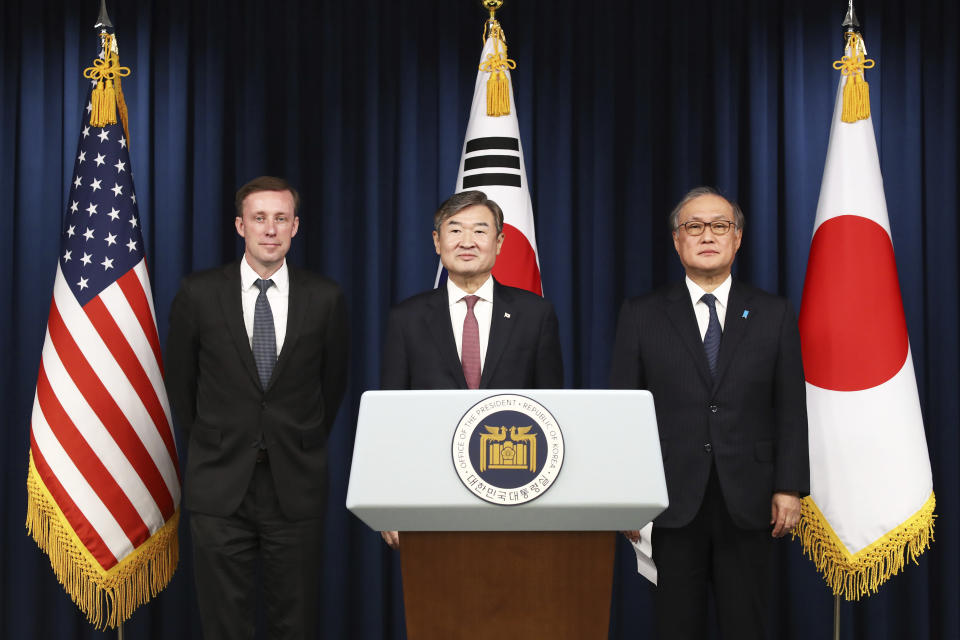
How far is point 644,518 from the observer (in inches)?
52.8

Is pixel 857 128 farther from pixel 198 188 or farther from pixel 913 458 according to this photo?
pixel 198 188

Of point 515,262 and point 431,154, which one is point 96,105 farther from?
point 515,262

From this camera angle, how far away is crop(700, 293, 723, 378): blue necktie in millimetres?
2219

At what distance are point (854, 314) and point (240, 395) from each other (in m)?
1.90

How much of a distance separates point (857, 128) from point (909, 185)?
2.54 feet

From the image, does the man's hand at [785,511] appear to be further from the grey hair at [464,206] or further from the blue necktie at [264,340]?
the blue necktie at [264,340]

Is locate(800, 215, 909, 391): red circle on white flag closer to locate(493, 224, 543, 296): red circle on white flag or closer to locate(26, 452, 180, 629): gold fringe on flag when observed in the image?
locate(493, 224, 543, 296): red circle on white flag

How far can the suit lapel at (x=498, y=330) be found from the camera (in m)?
2.15

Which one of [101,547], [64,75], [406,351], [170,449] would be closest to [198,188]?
[64,75]

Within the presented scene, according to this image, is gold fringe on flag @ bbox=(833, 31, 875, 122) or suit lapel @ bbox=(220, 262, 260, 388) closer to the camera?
suit lapel @ bbox=(220, 262, 260, 388)

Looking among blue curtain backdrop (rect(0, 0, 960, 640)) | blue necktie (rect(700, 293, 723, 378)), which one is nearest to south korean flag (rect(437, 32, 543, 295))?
blue curtain backdrop (rect(0, 0, 960, 640))

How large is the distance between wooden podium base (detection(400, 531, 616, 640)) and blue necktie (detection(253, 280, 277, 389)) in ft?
3.63

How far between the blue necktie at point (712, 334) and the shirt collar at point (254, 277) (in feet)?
3.74

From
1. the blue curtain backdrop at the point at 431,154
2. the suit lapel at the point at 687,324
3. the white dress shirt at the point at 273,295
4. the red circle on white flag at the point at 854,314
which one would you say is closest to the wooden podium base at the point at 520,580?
the suit lapel at the point at 687,324
